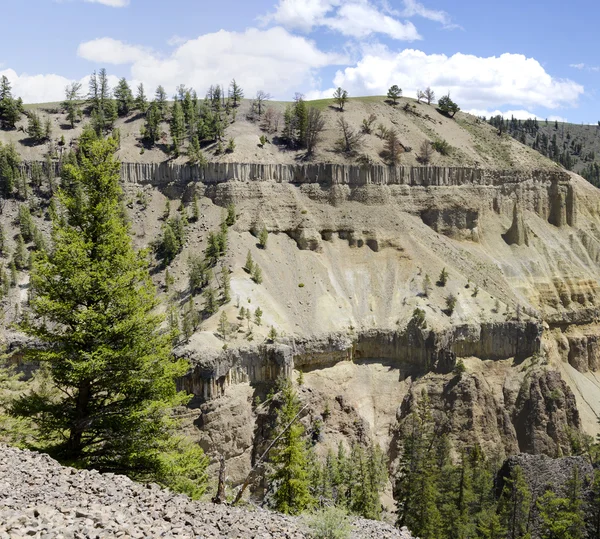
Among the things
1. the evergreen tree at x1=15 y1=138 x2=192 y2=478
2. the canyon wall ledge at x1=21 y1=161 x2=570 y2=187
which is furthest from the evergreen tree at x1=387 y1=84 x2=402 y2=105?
the evergreen tree at x1=15 y1=138 x2=192 y2=478

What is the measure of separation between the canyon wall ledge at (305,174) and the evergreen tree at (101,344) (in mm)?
54841

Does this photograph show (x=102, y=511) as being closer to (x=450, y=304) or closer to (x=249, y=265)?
(x=249, y=265)

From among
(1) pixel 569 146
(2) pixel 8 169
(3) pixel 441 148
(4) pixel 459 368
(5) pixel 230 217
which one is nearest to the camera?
(4) pixel 459 368

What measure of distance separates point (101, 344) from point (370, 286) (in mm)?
50485

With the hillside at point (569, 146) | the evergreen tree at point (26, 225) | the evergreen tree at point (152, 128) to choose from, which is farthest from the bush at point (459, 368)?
A: the hillside at point (569, 146)

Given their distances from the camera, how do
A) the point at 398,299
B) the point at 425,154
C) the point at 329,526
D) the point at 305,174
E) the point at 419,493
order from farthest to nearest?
1. the point at 425,154
2. the point at 305,174
3. the point at 398,299
4. the point at 419,493
5. the point at 329,526

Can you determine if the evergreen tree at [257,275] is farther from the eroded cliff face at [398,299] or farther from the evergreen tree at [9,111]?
the evergreen tree at [9,111]

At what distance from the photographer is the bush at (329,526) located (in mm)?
11555

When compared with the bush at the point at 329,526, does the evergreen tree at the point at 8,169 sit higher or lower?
higher

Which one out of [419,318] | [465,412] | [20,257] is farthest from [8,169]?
[465,412]

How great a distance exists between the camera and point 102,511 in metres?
10.2

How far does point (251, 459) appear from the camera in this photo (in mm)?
44406

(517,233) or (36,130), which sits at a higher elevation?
(36,130)

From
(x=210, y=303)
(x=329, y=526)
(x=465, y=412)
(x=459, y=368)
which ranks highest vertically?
(x=329, y=526)
